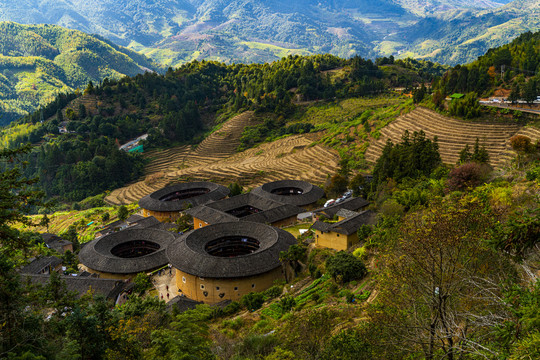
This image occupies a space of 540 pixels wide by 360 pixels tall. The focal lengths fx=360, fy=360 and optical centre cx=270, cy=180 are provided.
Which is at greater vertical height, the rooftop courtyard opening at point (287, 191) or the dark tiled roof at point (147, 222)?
the rooftop courtyard opening at point (287, 191)

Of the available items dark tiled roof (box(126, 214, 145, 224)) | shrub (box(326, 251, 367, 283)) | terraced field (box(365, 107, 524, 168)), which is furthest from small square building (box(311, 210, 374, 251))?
dark tiled roof (box(126, 214, 145, 224))

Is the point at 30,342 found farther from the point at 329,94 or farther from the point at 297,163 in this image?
the point at 329,94

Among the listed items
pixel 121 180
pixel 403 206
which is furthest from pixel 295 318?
pixel 121 180

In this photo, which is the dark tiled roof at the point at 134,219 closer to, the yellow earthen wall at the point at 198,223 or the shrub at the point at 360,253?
the yellow earthen wall at the point at 198,223

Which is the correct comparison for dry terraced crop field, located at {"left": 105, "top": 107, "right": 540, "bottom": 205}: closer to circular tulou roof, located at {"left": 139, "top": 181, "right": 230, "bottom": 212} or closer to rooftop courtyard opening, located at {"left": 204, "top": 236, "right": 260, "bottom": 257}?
circular tulou roof, located at {"left": 139, "top": 181, "right": 230, "bottom": 212}

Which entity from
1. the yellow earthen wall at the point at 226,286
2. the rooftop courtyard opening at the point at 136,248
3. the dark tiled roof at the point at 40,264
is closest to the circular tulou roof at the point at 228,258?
the yellow earthen wall at the point at 226,286

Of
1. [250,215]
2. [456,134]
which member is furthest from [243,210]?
[456,134]
